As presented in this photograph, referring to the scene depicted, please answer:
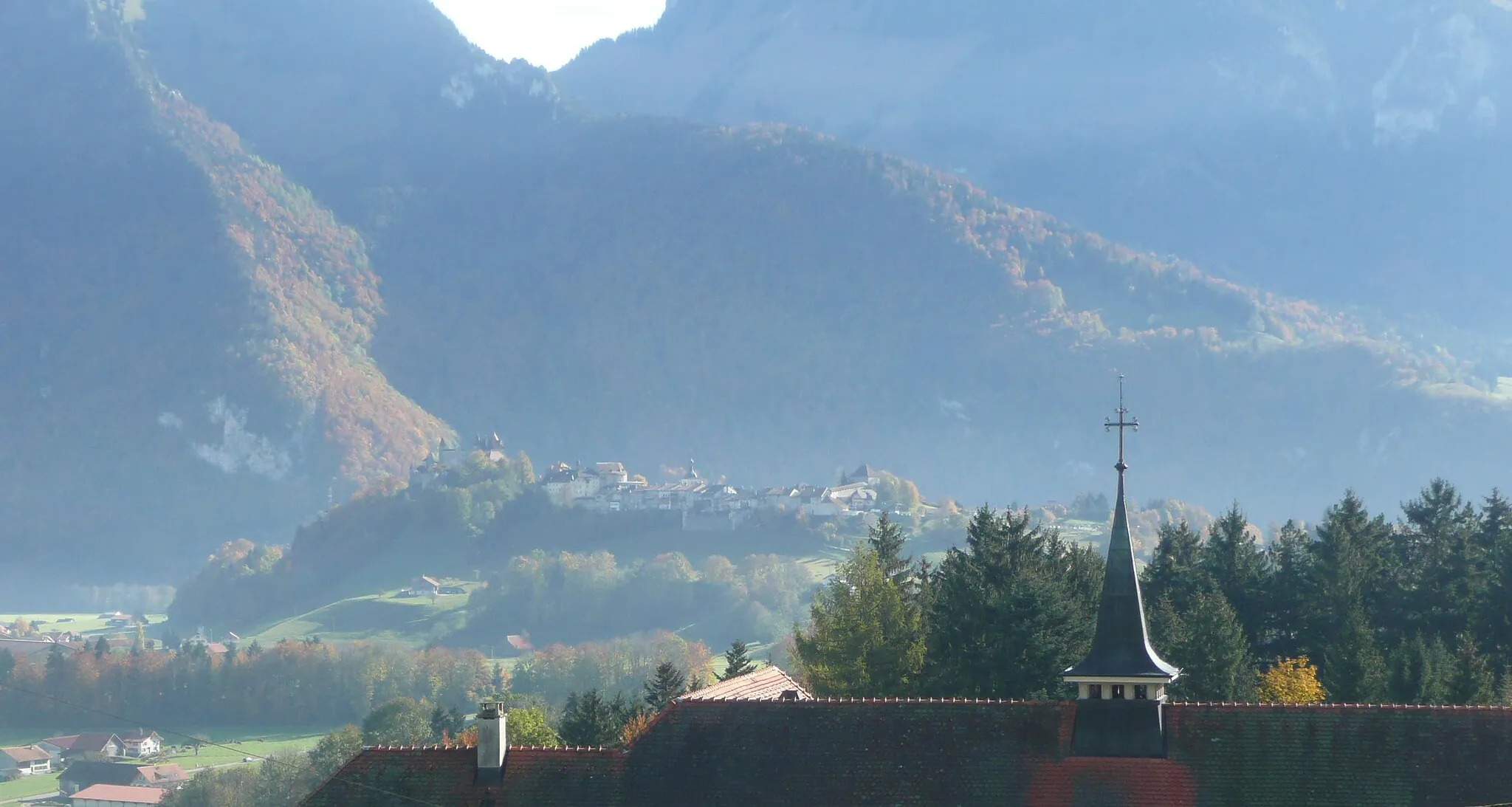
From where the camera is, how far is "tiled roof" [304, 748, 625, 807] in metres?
38.9

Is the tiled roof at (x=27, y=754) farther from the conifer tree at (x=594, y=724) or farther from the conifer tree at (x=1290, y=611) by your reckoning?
the conifer tree at (x=1290, y=611)

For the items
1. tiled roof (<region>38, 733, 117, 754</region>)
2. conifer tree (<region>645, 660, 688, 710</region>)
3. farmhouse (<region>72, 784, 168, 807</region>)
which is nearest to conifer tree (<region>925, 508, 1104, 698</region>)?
conifer tree (<region>645, 660, 688, 710</region>)

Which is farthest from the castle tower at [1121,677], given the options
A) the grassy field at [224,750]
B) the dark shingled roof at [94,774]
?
the dark shingled roof at [94,774]

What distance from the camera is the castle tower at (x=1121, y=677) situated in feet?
125

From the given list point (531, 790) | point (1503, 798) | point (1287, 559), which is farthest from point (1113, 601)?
point (1287, 559)

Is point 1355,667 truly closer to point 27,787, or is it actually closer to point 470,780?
point 470,780

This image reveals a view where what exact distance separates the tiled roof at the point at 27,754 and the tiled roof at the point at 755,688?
148520mm

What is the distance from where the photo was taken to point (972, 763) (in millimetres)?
38125

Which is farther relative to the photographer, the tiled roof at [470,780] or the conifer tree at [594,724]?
the conifer tree at [594,724]

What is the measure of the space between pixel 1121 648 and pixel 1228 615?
73.6 feet

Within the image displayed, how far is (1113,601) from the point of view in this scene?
132 ft

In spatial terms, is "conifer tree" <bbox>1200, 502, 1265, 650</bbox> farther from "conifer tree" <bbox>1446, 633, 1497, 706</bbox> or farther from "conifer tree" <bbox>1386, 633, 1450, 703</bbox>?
"conifer tree" <bbox>1446, 633, 1497, 706</bbox>

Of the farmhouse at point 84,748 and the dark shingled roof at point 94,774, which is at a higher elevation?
the farmhouse at point 84,748

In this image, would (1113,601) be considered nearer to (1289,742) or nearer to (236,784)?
(1289,742)
